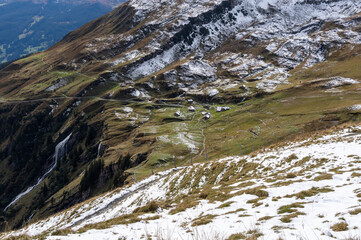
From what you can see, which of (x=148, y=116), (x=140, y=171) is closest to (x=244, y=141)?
(x=140, y=171)

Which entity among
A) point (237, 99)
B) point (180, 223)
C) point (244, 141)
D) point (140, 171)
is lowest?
point (237, 99)

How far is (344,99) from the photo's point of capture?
425ft

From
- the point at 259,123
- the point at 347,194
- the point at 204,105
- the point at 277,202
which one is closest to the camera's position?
the point at 347,194

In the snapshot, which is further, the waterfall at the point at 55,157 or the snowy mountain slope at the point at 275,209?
the waterfall at the point at 55,157

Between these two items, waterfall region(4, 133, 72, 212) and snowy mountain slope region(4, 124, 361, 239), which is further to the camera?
waterfall region(4, 133, 72, 212)

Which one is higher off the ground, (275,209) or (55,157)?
(275,209)

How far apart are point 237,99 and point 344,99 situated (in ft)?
247

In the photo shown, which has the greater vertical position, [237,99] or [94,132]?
[94,132]

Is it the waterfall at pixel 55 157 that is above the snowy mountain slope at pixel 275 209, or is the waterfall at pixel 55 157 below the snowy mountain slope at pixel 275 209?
below

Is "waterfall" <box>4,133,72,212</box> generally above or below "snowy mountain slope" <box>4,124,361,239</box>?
below

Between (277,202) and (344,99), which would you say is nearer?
(277,202)

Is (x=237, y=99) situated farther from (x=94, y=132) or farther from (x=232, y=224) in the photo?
(x=232, y=224)

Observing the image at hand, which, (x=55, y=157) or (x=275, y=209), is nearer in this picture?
(x=275, y=209)

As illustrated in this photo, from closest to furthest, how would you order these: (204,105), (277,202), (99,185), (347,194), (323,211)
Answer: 1. (323,211)
2. (347,194)
3. (277,202)
4. (99,185)
5. (204,105)
